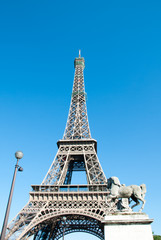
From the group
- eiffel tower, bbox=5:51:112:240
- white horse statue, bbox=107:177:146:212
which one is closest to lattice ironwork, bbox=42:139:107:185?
eiffel tower, bbox=5:51:112:240

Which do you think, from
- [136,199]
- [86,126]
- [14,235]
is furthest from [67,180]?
[136,199]

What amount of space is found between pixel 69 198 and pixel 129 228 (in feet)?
65.4

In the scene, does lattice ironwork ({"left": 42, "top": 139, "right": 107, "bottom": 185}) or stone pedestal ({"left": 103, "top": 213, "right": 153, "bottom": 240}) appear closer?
stone pedestal ({"left": 103, "top": 213, "right": 153, "bottom": 240})

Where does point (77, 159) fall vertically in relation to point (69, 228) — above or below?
above

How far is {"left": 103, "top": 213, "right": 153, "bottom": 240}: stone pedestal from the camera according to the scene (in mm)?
10289

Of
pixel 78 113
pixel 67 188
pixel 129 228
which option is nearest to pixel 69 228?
pixel 67 188

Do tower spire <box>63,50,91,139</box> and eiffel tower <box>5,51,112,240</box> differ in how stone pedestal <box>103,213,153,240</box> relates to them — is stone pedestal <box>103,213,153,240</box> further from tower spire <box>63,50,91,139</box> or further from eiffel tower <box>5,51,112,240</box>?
tower spire <box>63,50,91,139</box>

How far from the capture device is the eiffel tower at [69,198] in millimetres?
26706

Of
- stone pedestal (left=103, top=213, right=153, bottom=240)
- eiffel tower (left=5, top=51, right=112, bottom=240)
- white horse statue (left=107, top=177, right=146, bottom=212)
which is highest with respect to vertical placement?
eiffel tower (left=5, top=51, right=112, bottom=240)

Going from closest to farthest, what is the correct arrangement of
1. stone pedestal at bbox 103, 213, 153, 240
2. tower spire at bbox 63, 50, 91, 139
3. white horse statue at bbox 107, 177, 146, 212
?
stone pedestal at bbox 103, 213, 153, 240, white horse statue at bbox 107, 177, 146, 212, tower spire at bbox 63, 50, 91, 139

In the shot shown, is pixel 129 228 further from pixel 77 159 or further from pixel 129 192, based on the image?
pixel 77 159

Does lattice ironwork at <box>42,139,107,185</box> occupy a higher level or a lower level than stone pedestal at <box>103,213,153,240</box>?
higher

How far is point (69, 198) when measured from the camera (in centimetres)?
2930

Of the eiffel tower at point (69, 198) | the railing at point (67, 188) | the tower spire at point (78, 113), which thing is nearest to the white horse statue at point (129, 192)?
the eiffel tower at point (69, 198)
